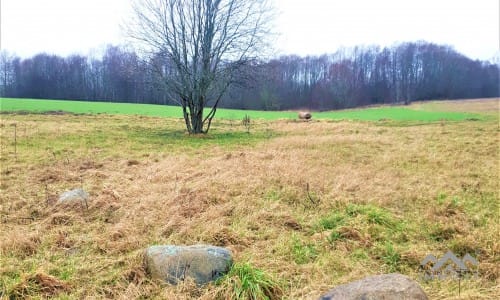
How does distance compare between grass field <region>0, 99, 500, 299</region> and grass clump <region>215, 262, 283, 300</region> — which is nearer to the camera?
grass clump <region>215, 262, 283, 300</region>

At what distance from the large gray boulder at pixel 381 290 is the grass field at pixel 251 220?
17.2 inches

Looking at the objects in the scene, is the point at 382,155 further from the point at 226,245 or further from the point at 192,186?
the point at 226,245

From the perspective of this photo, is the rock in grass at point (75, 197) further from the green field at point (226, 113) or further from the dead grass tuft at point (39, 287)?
the green field at point (226, 113)

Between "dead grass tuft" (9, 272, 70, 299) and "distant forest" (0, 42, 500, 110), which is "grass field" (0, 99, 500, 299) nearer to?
"dead grass tuft" (9, 272, 70, 299)

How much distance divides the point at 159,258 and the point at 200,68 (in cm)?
1396

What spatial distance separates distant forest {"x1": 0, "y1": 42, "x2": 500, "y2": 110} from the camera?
6291cm

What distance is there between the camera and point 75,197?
17.2 feet

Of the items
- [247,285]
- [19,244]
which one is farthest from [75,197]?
[247,285]

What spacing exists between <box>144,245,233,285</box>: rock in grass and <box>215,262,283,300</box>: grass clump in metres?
0.12

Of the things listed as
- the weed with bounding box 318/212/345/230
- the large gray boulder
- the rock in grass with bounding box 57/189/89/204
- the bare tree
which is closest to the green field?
the bare tree

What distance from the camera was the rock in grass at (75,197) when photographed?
5133 millimetres

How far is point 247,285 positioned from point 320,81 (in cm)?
7193

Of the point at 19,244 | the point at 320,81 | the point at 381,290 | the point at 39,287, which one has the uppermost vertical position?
the point at 320,81

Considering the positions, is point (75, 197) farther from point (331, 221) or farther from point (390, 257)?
point (390, 257)
